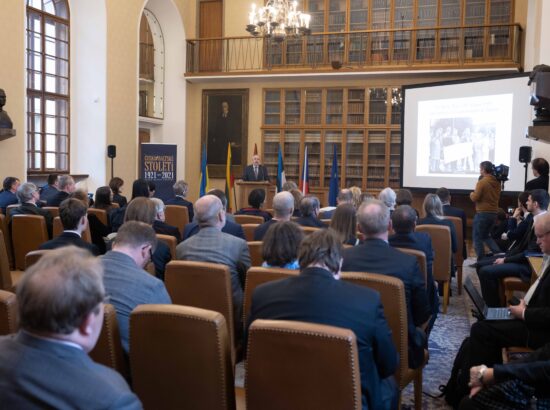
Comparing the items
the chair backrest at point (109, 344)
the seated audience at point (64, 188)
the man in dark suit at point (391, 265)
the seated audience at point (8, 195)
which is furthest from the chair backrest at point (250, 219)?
the chair backrest at point (109, 344)

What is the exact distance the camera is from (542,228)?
11.0ft

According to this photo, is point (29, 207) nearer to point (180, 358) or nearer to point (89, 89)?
point (180, 358)

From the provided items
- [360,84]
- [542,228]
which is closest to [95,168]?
[360,84]

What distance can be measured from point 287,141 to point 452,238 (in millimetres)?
8316

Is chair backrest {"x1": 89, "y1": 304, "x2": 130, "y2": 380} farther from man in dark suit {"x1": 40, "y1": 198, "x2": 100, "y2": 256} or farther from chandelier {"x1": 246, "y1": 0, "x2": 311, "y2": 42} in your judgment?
chandelier {"x1": 246, "y1": 0, "x2": 311, "y2": 42}

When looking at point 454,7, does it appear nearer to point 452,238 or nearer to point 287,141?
point 287,141

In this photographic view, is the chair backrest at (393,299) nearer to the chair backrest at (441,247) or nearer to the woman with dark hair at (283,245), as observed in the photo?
the woman with dark hair at (283,245)

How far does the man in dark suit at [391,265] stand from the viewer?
2.93 m

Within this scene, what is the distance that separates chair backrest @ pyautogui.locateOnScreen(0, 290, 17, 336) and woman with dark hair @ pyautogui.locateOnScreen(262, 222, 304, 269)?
1.34 metres

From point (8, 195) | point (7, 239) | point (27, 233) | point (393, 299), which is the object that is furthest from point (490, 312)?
point (8, 195)

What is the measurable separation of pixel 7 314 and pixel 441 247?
408 cm

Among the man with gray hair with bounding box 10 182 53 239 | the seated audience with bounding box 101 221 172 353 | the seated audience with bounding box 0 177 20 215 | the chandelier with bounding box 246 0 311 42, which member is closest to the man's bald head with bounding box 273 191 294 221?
the seated audience with bounding box 101 221 172 353

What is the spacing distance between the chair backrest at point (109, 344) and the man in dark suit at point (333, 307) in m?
0.54

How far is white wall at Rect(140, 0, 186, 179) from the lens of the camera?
44.2 feet
